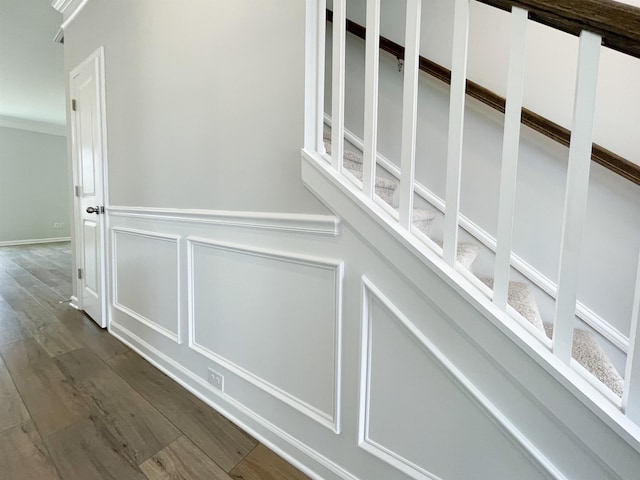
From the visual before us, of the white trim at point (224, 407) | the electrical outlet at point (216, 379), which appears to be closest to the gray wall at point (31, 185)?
the white trim at point (224, 407)

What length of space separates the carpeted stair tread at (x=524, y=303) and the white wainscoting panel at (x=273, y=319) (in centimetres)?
71

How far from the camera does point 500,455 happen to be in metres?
0.75

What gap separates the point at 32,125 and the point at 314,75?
8.70 meters

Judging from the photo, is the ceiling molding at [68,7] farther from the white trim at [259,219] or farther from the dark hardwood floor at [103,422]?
the dark hardwood floor at [103,422]

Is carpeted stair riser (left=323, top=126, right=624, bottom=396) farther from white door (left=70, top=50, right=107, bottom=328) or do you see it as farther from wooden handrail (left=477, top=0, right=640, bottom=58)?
white door (left=70, top=50, right=107, bottom=328)

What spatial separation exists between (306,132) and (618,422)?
1.08 m

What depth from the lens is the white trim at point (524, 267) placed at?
1354 mm

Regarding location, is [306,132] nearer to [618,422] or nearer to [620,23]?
[620,23]

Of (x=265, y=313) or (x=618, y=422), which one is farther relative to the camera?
(x=265, y=313)

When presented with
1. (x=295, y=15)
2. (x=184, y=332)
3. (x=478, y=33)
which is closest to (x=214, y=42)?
(x=295, y=15)

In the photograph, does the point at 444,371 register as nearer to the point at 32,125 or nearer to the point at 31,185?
the point at 31,185

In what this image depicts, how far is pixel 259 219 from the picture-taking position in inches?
48.4

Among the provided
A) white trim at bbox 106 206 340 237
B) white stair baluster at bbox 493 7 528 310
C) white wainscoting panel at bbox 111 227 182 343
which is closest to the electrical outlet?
white wainscoting panel at bbox 111 227 182 343

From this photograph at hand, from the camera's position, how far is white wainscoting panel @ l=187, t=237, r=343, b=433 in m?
1.09
